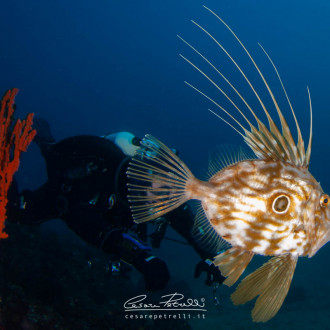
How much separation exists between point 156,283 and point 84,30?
121257mm

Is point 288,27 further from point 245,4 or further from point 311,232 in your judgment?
point 311,232

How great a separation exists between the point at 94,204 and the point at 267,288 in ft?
9.12

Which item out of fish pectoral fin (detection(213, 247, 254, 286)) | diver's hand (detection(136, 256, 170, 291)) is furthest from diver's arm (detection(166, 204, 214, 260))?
fish pectoral fin (detection(213, 247, 254, 286))

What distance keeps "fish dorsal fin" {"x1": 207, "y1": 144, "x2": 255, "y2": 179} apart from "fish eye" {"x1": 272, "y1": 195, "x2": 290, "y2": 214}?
52 cm

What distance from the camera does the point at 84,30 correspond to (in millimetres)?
106125

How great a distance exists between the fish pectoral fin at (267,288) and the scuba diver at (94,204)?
1.81 meters

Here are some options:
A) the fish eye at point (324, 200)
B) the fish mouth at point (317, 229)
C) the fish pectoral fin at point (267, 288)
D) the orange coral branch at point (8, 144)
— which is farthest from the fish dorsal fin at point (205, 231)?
the orange coral branch at point (8, 144)

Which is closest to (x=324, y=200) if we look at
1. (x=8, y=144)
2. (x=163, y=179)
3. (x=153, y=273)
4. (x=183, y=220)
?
(x=163, y=179)

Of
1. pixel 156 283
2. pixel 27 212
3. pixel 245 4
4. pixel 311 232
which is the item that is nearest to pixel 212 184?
pixel 311 232

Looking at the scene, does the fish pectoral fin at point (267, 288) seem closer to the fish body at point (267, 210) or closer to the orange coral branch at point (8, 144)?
the fish body at point (267, 210)

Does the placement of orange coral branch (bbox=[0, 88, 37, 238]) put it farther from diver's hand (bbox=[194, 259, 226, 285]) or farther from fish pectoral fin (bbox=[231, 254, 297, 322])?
fish pectoral fin (bbox=[231, 254, 297, 322])

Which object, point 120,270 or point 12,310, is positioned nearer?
point 12,310

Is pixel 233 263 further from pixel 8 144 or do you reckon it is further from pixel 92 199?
pixel 8 144

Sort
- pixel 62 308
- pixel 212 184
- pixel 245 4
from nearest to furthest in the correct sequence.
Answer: pixel 212 184
pixel 62 308
pixel 245 4
